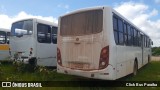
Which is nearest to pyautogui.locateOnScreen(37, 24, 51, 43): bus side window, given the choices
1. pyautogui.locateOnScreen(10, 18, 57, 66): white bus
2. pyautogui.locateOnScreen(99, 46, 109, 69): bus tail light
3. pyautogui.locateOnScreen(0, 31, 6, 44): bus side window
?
pyautogui.locateOnScreen(10, 18, 57, 66): white bus

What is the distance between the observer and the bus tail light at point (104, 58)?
9648 millimetres

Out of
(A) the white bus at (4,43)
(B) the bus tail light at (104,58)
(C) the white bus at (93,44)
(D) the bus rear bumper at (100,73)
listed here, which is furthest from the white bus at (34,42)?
(B) the bus tail light at (104,58)

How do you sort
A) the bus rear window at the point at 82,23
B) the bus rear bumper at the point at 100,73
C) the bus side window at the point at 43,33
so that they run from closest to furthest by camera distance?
1. the bus rear bumper at the point at 100,73
2. the bus rear window at the point at 82,23
3. the bus side window at the point at 43,33

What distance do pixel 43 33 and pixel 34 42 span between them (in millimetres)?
1040

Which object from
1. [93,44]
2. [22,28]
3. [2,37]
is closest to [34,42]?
[22,28]

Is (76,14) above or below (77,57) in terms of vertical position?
above

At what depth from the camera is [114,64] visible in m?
9.88

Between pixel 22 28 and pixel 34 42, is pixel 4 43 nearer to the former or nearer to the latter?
pixel 22 28

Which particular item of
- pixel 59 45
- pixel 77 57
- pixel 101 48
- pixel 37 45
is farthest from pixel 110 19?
pixel 37 45

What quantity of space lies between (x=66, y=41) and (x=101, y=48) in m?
1.84

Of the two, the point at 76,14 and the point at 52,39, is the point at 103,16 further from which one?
the point at 52,39

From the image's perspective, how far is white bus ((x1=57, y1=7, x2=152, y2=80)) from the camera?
382 inches

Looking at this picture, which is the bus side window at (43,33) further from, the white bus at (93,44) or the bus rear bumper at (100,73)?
the bus rear bumper at (100,73)

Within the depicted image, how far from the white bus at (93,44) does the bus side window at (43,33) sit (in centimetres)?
381
